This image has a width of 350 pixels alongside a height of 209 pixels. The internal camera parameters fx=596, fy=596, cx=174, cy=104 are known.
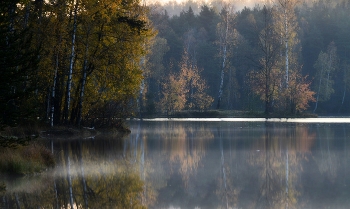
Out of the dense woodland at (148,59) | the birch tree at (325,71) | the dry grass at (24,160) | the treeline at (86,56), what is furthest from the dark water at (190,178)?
the birch tree at (325,71)

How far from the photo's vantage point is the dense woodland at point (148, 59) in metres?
24.9

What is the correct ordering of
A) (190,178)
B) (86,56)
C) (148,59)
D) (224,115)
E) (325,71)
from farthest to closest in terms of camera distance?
1. (325,71)
2. (148,59)
3. (224,115)
4. (86,56)
5. (190,178)

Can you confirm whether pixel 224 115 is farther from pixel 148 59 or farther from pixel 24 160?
pixel 24 160

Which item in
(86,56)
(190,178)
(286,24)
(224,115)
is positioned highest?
(286,24)

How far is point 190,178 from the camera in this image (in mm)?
15195

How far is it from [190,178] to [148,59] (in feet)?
189

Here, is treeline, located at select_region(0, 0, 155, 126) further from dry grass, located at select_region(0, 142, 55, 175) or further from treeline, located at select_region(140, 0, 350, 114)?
treeline, located at select_region(140, 0, 350, 114)

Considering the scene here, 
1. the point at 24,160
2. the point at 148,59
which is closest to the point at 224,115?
the point at 148,59

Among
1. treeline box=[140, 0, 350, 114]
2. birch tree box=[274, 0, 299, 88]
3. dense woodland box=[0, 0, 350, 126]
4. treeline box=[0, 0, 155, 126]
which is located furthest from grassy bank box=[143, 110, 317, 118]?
treeline box=[0, 0, 155, 126]

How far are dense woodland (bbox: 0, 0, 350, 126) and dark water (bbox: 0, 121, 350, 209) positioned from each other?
6.60 ft

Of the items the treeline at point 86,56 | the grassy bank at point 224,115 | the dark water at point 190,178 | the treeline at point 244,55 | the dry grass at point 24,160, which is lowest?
the dark water at point 190,178

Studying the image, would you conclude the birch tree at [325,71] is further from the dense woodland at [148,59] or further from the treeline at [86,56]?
the treeline at [86,56]

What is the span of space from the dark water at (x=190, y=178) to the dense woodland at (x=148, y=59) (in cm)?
201

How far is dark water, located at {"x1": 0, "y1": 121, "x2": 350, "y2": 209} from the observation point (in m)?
11.6
